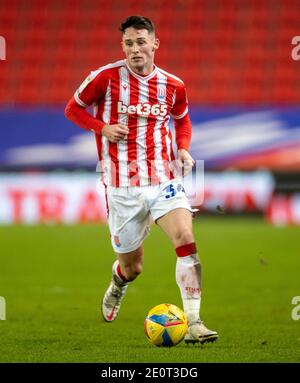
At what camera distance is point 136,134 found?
6.90 m

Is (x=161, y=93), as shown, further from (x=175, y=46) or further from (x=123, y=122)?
(x=175, y=46)

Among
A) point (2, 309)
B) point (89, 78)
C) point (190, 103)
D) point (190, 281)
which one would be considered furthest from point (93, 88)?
point (190, 103)

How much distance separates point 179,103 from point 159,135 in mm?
338

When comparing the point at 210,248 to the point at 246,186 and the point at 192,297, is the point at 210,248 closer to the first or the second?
the point at 246,186

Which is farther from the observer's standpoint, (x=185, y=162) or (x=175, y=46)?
(x=175, y=46)

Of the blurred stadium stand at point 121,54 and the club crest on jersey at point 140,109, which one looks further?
the blurred stadium stand at point 121,54

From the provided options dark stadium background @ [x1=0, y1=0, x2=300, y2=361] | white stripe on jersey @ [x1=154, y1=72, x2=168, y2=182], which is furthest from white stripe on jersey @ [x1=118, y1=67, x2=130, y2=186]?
dark stadium background @ [x1=0, y1=0, x2=300, y2=361]

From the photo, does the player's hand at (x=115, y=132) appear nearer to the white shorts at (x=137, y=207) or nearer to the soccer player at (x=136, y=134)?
the soccer player at (x=136, y=134)

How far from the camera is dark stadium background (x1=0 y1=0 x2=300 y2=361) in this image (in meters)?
18.1

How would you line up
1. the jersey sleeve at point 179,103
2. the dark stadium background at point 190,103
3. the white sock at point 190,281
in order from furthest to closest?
the dark stadium background at point 190,103, the jersey sleeve at point 179,103, the white sock at point 190,281

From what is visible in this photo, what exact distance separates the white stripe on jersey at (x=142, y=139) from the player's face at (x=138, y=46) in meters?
0.17

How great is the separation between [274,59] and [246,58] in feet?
2.16

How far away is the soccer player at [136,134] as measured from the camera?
6.73m

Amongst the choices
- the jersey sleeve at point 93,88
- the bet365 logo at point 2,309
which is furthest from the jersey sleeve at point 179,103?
the bet365 logo at point 2,309
